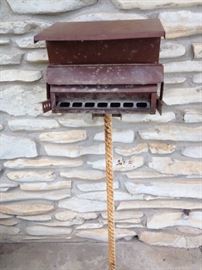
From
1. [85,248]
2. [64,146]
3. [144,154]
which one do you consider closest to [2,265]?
[85,248]

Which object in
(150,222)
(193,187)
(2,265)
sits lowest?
(2,265)

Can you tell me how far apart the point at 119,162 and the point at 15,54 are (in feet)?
2.04

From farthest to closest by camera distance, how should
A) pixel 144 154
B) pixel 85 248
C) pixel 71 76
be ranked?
pixel 85 248, pixel 144 154, pixel 71 76

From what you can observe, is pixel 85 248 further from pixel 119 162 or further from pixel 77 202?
pixel 119 162

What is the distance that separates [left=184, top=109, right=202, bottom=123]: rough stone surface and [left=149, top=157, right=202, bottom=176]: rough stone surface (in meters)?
0.20

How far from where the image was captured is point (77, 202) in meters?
1.70

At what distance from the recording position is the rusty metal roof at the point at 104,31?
1.04 metres

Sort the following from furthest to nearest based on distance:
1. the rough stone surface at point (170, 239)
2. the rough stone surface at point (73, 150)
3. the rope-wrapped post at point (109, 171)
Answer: the rough stone surface at point (170, 239)
the rough stone surface at point (73, 150)
the rope-wrapped post at point (109, 171)

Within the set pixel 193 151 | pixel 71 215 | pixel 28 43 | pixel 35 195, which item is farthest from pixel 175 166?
pixel 28 43

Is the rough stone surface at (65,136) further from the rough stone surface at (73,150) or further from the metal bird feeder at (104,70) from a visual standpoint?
the metal bird feeder at (104,70)

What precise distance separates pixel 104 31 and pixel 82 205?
900mm

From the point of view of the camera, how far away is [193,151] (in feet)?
5.01

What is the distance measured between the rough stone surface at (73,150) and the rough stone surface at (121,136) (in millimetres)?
44

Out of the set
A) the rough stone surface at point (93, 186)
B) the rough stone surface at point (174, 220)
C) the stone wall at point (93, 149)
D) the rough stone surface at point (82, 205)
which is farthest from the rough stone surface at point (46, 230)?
the rough stone surface at point (174, 220)
